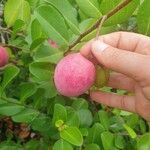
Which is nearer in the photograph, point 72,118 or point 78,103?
point 72,118

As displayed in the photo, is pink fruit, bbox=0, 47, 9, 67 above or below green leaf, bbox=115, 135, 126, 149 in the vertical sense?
above

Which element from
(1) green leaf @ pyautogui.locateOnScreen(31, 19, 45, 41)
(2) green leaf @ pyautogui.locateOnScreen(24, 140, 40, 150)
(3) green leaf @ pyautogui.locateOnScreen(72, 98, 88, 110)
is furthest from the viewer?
(2) green leaf @ pyautogui.locateOnScreen(24, 140, 40, 150)

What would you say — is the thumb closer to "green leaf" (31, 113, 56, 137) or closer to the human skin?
the human skin

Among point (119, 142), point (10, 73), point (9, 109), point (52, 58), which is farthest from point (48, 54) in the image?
point (119, 142)

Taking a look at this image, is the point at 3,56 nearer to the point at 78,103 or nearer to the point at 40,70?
the point at 40,70

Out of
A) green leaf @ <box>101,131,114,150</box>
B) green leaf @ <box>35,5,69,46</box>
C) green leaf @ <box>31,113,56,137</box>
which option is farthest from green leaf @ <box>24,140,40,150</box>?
green leaf @ <box>35,5,69,46</box>

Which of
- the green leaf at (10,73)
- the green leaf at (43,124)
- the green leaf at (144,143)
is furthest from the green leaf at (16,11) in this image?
the green leaf at (144,143)

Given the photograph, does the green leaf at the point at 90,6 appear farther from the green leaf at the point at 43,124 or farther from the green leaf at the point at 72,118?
the green leaf at the point at 43,124
